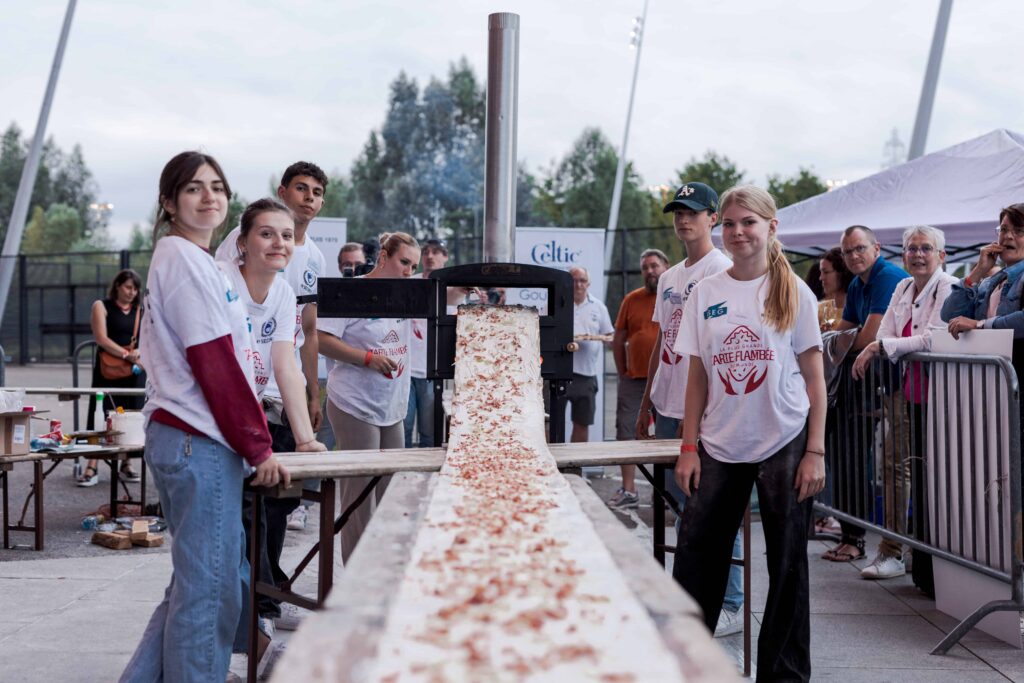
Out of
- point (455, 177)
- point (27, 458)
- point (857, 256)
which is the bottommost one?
point (27, 458)

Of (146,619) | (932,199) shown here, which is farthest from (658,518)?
(932,199)

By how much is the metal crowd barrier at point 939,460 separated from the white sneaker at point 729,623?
0.96m

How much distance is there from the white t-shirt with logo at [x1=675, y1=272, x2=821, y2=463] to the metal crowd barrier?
1.55 meters

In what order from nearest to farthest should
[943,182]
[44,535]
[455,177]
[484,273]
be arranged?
[484,273] → [44,535] → [943,182] → [455,177]

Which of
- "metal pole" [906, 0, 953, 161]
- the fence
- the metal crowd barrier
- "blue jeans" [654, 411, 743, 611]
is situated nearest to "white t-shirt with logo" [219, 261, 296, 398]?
"blue jeans" [654, 411, 743, 611]

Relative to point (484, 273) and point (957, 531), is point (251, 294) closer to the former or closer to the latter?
point (484, 273)

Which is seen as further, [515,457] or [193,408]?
[515,457]

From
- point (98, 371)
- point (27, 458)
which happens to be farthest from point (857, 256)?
point (98, 371)

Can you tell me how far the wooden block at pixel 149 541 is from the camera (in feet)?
23.8

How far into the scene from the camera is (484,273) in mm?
4930

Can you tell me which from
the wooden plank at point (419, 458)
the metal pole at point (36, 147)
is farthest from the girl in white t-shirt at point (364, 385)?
the metal pole at point (36, 147)

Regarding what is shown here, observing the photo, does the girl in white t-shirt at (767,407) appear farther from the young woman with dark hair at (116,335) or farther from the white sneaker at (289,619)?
the young woman with dark hair at (116,335)

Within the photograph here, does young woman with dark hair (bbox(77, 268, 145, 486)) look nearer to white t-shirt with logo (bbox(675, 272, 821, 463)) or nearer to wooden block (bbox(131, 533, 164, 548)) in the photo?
wooden block (bbox(131, 533, 164, 548))

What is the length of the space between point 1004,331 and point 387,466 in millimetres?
3244
